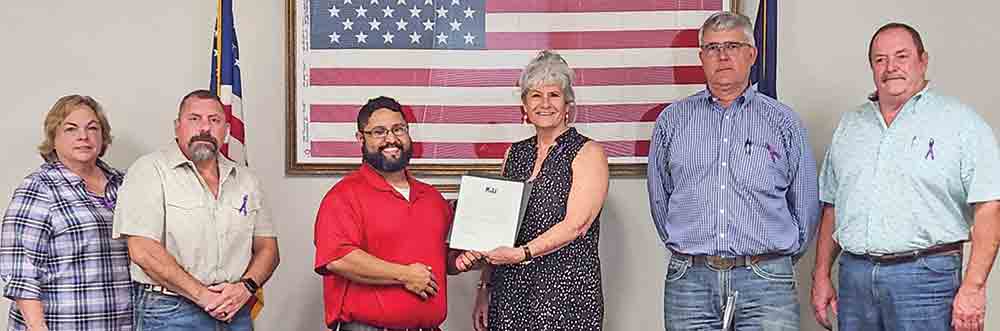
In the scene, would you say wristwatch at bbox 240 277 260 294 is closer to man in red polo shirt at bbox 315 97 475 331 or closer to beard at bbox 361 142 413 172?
man in red polo shirt at bbox 315 97 475 331

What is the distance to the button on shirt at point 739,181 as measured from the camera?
3.23 meters

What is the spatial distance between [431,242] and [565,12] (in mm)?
1249

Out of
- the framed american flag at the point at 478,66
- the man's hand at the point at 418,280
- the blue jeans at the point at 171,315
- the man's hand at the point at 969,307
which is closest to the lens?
the man's hand at the point at 969,307

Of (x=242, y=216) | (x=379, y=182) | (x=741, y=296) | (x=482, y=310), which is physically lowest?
(x=482, y=310)

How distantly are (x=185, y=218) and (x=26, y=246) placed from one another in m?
0.51

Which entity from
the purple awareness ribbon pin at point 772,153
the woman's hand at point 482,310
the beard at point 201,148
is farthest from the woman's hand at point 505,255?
the beard at point 201,148

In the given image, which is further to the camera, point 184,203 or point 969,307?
point 184,203

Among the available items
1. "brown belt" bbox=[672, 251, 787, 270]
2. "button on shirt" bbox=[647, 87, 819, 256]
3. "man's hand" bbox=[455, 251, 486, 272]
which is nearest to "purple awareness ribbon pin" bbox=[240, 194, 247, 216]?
"man's hand" bbox=[455, 251, 486, 272]

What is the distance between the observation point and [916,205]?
3.03 meters

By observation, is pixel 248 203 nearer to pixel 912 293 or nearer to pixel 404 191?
pixel 404 191

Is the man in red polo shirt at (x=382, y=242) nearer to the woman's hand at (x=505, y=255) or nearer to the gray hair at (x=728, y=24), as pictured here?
the woman's hand at (x=505, y=255)

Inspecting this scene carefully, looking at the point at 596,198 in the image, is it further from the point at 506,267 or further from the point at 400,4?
the point at 400,4

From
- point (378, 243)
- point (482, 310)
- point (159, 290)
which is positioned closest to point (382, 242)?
point (378, 243)

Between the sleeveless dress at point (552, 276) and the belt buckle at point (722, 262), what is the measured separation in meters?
0.36
